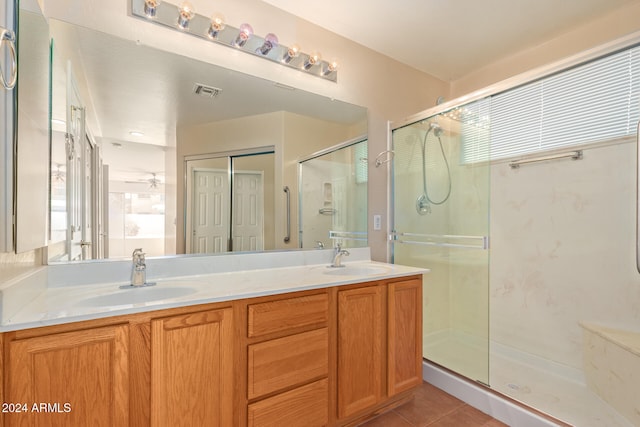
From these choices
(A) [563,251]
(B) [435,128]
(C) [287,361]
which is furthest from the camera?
(B) [435,128]

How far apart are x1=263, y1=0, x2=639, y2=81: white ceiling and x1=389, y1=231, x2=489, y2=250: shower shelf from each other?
1.43 metres

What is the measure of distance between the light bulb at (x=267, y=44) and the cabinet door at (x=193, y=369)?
1.49 metres

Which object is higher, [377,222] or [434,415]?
[377,222]

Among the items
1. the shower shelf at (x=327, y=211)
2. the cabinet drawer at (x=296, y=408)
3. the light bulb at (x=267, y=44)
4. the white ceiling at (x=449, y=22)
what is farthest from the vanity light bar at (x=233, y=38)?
the cabinet drawer at (x=296, y=408)

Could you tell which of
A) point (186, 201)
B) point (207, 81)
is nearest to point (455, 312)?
point (186, 201)

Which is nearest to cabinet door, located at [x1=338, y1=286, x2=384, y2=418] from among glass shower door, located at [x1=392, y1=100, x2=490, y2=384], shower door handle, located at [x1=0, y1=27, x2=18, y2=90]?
glass shower door, located at [x1=392, y1=100, x2=490, y2=384]

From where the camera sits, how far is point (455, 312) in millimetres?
2426

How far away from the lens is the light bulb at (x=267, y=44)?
1794 mm

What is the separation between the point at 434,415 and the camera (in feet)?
5.76

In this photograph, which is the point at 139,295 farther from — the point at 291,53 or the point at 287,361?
the point at 291,53

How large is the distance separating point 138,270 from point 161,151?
0.62m

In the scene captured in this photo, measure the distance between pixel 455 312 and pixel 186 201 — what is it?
2162 millimetres

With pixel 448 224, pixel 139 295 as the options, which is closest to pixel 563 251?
pixel 448 224

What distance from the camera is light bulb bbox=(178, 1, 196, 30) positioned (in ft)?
4.99
